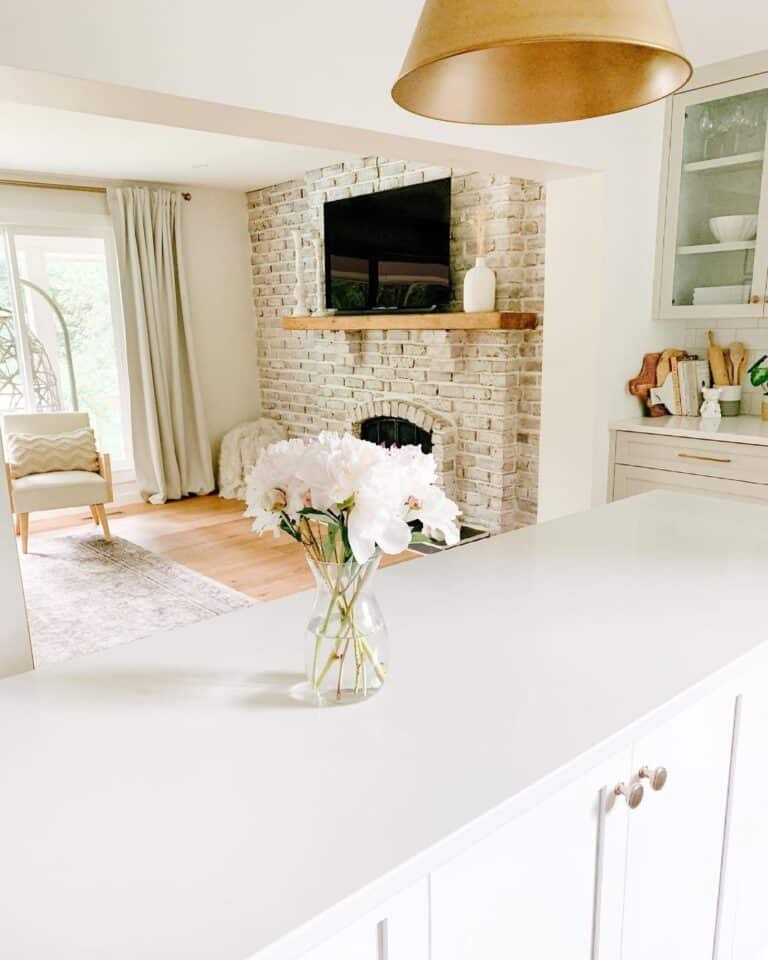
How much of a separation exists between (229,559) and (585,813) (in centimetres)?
377

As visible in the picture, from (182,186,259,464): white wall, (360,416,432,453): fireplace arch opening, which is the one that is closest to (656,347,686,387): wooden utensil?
(360,416,432,453): fireplace arch opening

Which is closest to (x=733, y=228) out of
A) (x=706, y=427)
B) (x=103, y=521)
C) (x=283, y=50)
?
(x=706, y=427)

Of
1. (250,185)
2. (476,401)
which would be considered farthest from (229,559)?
(250,185)

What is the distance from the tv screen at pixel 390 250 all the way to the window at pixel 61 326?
187 centimetres

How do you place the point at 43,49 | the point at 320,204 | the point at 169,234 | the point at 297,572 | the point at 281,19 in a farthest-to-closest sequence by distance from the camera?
the point at 169,234
the point at 320,204
the point at 297,572
the point at 281,19
the point at 43,49

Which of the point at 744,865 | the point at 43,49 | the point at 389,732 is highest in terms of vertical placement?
the point at 43,49

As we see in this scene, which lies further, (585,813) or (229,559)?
(229,559)

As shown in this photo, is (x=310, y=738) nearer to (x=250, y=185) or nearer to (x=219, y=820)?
(x=219, y=820)

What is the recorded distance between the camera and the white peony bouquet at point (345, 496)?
2.99 ft

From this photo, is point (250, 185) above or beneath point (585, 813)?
above

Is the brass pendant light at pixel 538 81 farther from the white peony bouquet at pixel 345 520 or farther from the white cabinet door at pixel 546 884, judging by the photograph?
the white cabinet door at pixel 546 884

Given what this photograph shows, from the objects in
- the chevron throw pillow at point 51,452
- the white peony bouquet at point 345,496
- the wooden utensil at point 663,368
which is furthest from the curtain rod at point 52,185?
the white peony bouquet at point 345,496

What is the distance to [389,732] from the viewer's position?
946 millimetres

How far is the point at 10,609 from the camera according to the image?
1169 mm
